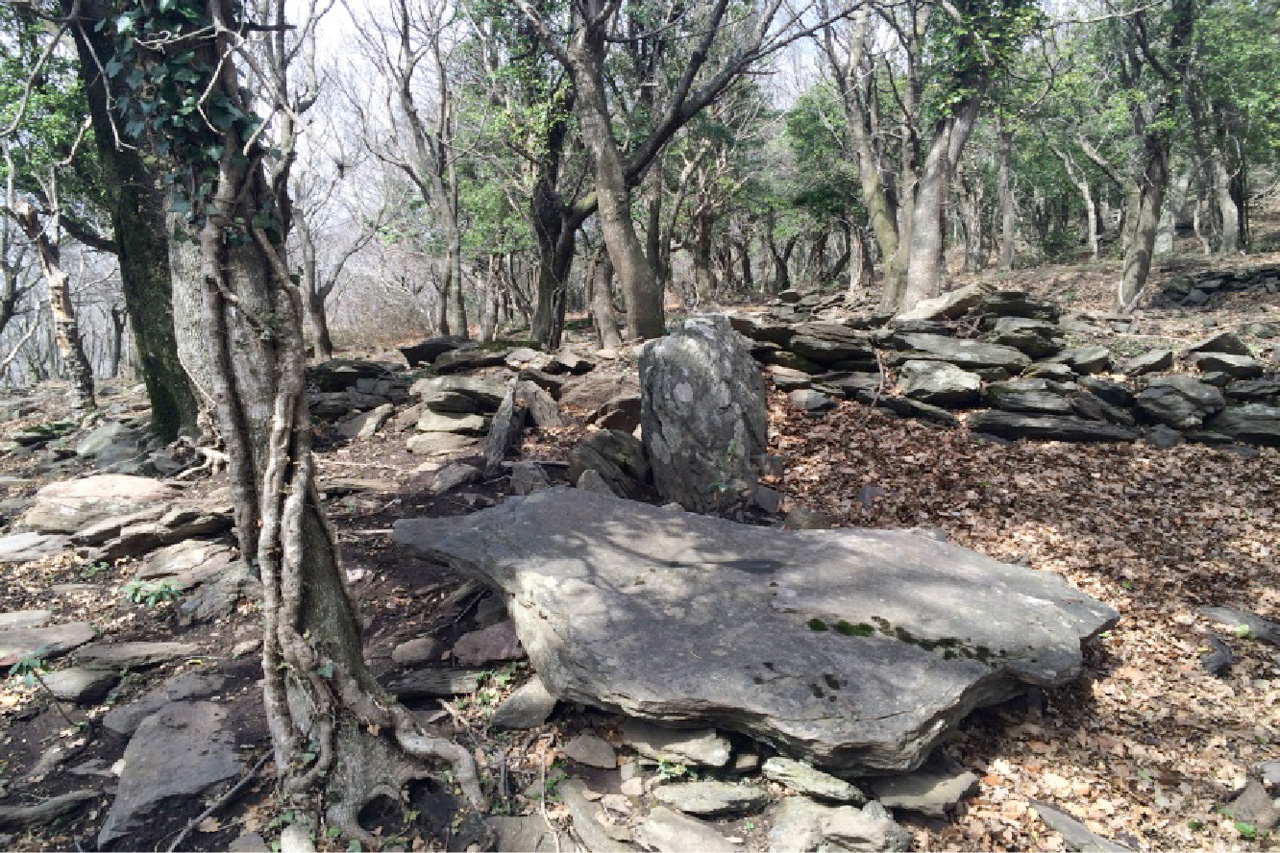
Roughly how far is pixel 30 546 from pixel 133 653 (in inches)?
104

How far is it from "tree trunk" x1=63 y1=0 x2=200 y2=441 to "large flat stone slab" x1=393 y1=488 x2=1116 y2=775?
5.28 m

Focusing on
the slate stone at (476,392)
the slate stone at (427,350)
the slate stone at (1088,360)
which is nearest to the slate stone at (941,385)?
the slate stone at (1088,360)

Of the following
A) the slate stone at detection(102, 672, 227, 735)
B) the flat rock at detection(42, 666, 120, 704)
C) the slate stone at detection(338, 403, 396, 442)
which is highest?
the slate stone at detection(338, 403, 396, 442)

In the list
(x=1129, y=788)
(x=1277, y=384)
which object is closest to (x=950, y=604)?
(x=1129, y=788)

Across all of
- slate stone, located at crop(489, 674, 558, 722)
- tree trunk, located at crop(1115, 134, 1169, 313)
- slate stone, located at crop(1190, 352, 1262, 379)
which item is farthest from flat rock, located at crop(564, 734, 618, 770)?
tree trunk, located at crop(1115, 134, 1169, 313)

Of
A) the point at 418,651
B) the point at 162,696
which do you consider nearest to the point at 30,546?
the point at 162,696

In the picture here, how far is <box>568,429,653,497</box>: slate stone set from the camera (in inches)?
249

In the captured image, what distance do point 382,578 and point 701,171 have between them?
1832 cm

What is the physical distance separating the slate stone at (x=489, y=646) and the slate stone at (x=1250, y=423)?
25.7 ft

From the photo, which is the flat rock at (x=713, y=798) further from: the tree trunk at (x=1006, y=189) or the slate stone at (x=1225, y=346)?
the tree trunk at (x=1006, y=189)

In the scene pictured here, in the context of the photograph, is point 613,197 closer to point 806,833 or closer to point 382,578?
point 382,578

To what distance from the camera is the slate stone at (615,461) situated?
632 centimetres

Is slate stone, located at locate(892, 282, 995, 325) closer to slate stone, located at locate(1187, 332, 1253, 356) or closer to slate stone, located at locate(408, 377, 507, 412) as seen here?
slate stone, located at locate(1187, 332, 1253, 356)

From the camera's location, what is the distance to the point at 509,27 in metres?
13.4
